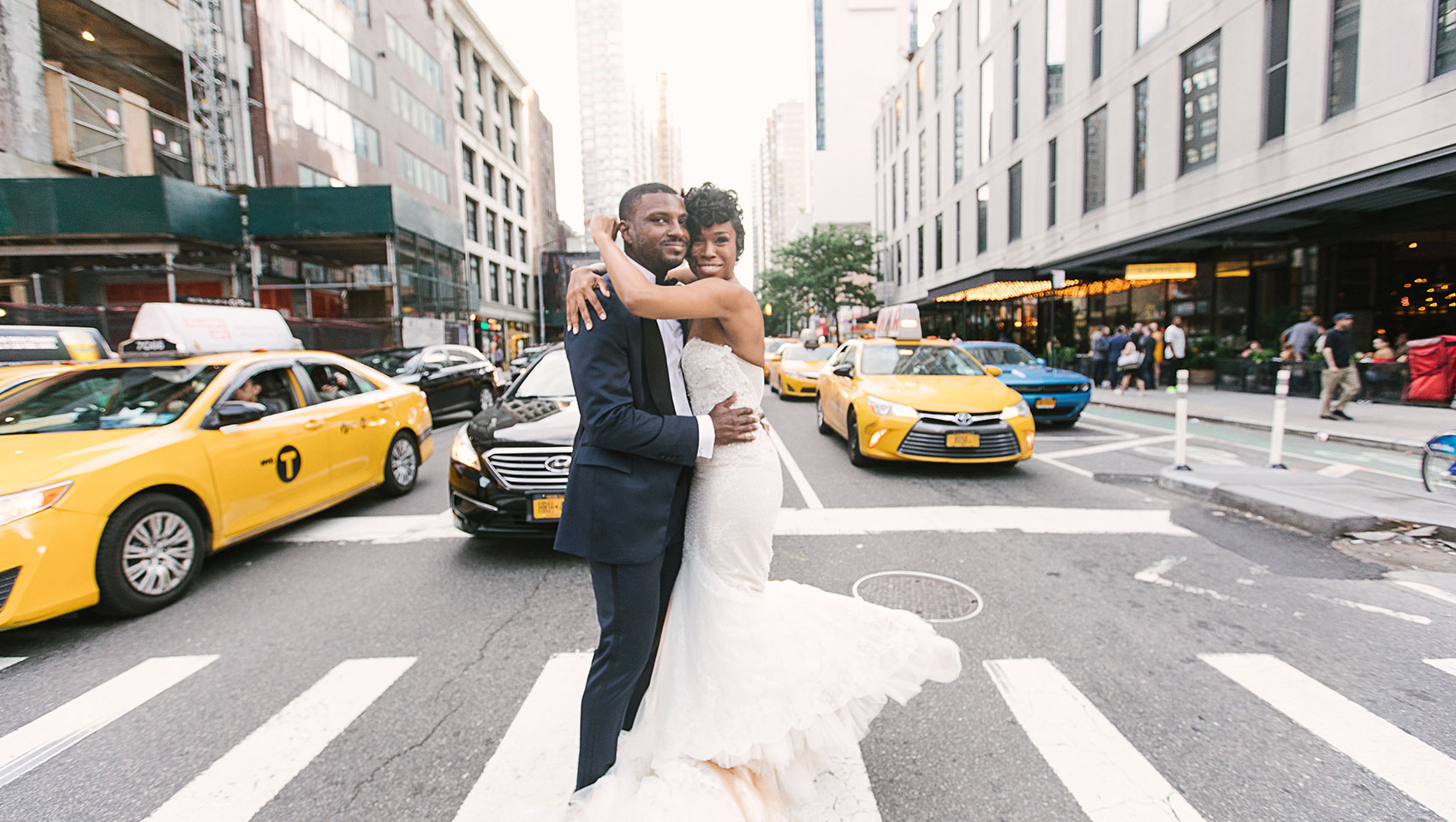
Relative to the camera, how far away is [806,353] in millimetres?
18766

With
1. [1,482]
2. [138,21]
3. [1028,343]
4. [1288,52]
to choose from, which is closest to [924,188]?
[1028,343]

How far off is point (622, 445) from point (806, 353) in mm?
17154

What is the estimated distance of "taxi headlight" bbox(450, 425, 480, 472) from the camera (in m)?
4.90

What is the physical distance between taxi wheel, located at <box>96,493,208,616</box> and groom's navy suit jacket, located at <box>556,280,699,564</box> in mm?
3512

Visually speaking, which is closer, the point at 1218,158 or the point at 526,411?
the point at 526,411

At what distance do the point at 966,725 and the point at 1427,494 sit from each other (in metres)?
6.23

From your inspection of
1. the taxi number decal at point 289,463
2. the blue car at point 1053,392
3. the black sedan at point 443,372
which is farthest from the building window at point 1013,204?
the taxi number decal at point 289,463

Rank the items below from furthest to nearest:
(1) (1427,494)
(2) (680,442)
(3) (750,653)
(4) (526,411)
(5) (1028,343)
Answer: (5) (1028,343) < (1) (1427,494) < (4) (526,411) < (3) (750,653) < (2) (680,442)

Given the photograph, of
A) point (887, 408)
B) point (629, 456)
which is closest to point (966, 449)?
point (887, 408)

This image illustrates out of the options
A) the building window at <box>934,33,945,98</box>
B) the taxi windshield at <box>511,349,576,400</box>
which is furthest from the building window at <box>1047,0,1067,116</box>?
the taxi windshield at <box>511,349,576,400</box>

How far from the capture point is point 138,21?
20.5 metres

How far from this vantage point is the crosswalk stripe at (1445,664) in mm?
3149

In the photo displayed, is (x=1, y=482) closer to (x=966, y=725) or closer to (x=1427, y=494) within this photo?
(x=966, y=725)

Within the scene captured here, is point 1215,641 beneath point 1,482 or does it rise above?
beneath
